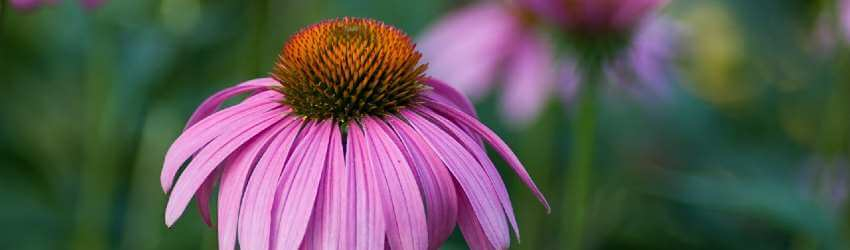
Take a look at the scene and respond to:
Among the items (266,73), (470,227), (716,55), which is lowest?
(470,227)

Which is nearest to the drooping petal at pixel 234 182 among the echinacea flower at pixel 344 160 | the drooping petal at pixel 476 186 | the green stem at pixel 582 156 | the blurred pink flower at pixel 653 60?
the echinacea flower at pixel 344 160

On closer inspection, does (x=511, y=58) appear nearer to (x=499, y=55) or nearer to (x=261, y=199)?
(x=499, y=55)

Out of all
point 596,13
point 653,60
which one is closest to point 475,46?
point 653,60

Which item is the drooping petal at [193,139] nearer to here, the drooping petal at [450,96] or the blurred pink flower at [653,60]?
the drooping petal at [450,96]

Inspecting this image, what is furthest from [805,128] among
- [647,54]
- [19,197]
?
[19,197]

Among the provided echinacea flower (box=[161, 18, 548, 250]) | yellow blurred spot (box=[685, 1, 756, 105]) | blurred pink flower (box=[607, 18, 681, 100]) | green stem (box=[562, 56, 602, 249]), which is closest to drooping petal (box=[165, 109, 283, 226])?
echinacea flower (box=[161, 18, 548, 250])
